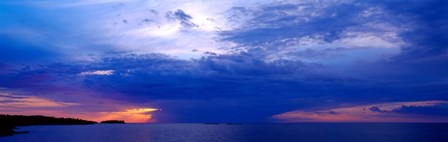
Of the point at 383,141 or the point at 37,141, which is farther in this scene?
the point at 383,141

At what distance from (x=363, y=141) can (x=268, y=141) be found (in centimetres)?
2867

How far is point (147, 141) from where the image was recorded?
421 feet

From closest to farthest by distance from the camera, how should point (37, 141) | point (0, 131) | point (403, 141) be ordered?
1. point (37, 141)
2. point (403, 141)
3. point (0, 131)

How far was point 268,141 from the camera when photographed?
4882 inches

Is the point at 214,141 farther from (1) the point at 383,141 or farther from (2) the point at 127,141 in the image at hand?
(1) the point at 383,141

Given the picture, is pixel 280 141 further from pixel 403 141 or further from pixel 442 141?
pixel 442 141

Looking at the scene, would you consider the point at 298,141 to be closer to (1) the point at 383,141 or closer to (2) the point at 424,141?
(1) the point at 383,141

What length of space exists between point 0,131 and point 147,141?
53275mm

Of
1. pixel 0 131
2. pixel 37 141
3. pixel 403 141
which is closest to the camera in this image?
pixel 37 141

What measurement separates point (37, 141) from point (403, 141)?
348 ft

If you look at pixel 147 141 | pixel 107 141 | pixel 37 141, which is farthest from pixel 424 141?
pixel 37 141

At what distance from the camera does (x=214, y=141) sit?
11969cm

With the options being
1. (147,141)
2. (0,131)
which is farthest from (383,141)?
(0,131)

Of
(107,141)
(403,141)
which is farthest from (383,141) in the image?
(107,141)
